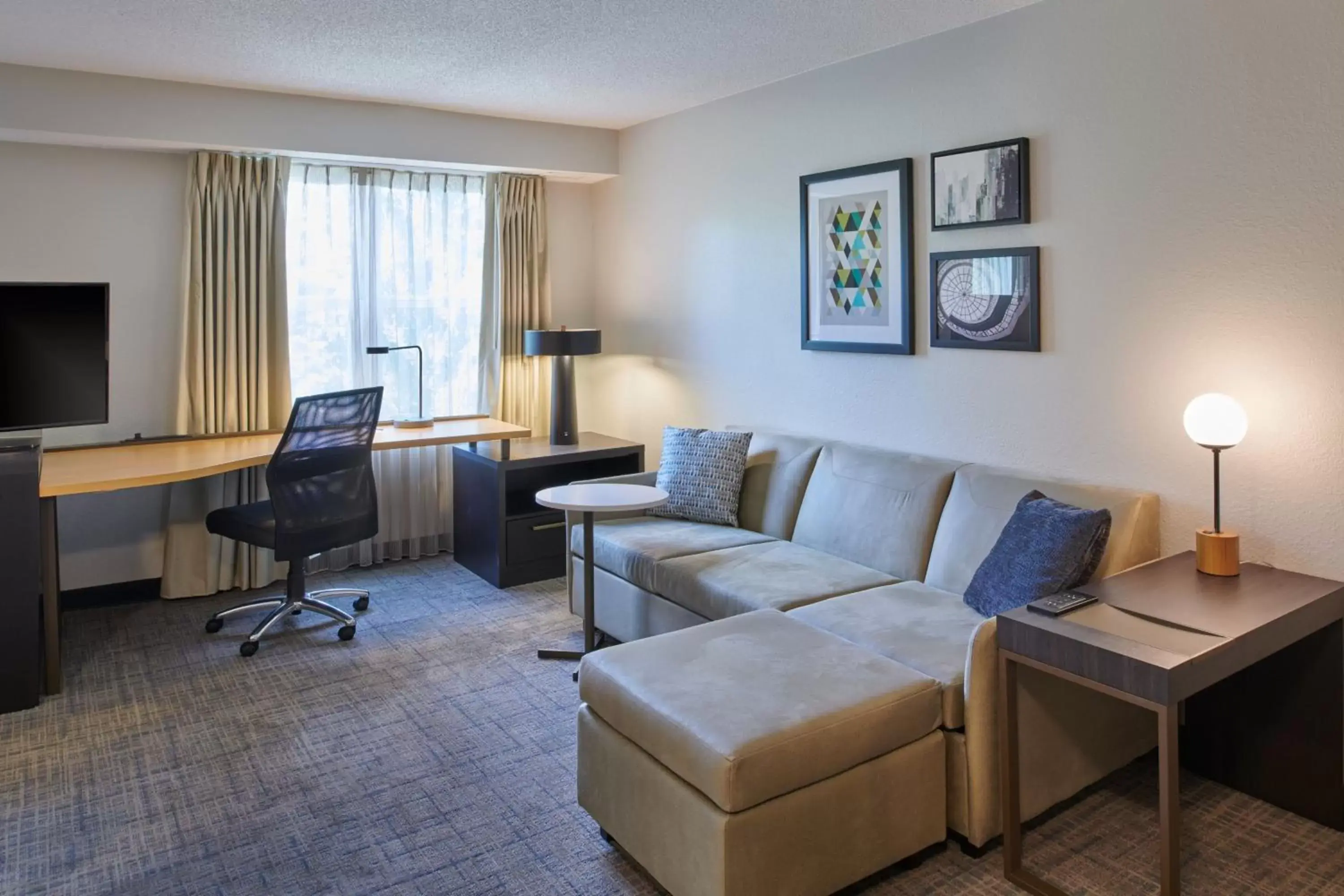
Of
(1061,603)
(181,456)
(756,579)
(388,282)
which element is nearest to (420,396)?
(388,282)

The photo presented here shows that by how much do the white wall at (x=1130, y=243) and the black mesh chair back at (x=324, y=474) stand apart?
191cm

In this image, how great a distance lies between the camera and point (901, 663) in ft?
8.24

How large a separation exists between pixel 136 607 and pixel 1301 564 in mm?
4725

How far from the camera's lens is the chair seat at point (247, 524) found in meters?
3.90

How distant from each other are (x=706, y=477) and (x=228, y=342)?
8.12 ft

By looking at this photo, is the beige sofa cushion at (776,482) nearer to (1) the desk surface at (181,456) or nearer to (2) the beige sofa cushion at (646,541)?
(2) the beige sofa cushion at (646,541)

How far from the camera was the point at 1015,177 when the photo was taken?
3.22 meters

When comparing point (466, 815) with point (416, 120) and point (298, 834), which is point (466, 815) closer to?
point (298, 834)

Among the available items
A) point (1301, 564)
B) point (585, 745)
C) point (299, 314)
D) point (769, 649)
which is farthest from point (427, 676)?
point (1301, 564)

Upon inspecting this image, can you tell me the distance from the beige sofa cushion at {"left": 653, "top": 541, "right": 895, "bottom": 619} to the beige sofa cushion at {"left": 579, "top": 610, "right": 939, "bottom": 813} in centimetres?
47

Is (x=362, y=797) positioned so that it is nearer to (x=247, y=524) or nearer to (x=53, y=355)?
(x=247, y=524)

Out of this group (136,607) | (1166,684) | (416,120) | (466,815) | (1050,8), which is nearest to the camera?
(1166,684)

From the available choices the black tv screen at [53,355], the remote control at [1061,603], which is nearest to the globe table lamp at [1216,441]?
the remote control at [1061,603]

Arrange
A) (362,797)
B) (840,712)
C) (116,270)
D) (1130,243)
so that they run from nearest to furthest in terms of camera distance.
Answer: (840,712)
(362,797)
(1130,243)
(116,270)
